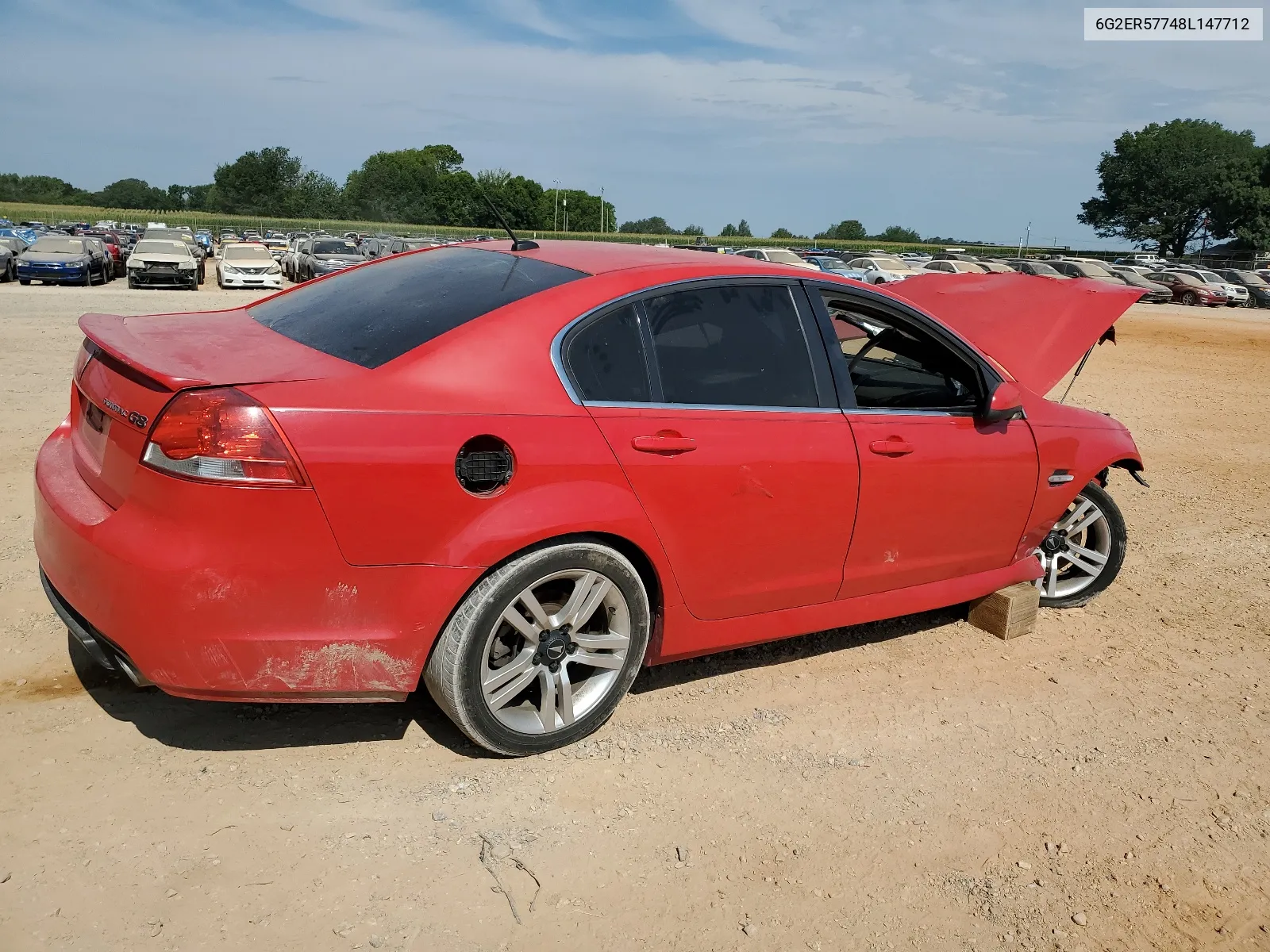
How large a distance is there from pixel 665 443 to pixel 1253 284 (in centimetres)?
4964

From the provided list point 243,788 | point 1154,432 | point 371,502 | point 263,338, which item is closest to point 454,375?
point 371,502

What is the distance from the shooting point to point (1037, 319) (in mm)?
5090

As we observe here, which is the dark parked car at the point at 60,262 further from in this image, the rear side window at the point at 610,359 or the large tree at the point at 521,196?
the large tree at the point at 521,196

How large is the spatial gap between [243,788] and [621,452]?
1.57 metres

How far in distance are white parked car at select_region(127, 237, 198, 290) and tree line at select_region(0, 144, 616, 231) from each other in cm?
4991

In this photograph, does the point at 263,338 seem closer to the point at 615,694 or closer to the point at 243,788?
the point at 243,788

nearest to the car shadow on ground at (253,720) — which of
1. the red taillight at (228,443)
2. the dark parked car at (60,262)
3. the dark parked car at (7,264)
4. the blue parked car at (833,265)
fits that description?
the red taillight at (228,443)

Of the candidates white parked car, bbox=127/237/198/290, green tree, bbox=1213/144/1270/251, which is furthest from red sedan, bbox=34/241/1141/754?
green tree, bbox=1213/144/1270/251

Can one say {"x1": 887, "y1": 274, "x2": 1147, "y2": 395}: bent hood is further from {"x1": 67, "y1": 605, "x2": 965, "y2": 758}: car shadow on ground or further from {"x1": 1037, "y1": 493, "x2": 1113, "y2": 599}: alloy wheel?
{"x1": 67, "y1": 605, "x2": 965, "y2": 758}: car shadow on ground

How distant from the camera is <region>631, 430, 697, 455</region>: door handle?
3.28 metres

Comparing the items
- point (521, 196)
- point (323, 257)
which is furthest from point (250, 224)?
point (323, 257)

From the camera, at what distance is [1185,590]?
552 cm

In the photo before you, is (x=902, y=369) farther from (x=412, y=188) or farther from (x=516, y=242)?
(x=412, y=188)

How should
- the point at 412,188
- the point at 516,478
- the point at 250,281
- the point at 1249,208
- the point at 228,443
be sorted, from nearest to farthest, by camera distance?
the point at 228,443
the point at 516,478
the point at 250,281
the point at 1249,208
the point at 412,188
